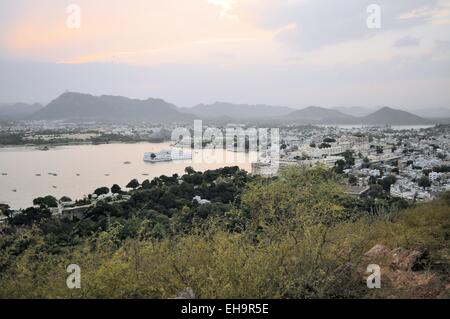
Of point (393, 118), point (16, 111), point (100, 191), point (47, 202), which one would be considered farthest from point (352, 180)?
point (393, 118)

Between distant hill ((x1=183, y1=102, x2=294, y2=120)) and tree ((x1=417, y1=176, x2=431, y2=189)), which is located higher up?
distant hill ((x1=183, y1=102, x2=294, y2=120))

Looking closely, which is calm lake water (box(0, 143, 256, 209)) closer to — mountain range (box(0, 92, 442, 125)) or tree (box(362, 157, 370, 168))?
tree (box(362, 157, 370, 168))

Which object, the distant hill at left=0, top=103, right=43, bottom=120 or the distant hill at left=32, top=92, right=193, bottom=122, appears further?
the distant hill at left=32, top=92, right=193, bottom=122

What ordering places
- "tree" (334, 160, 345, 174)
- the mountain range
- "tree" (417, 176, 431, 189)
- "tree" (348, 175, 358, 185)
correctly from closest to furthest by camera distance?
"tree" (417, 176, 431, 189)
"tree" (348, 175, 358, 185)
"tree" (334, 160, 345, 174)
the mountain range

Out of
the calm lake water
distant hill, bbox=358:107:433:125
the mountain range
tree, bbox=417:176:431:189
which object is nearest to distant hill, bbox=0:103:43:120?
the mountain range
